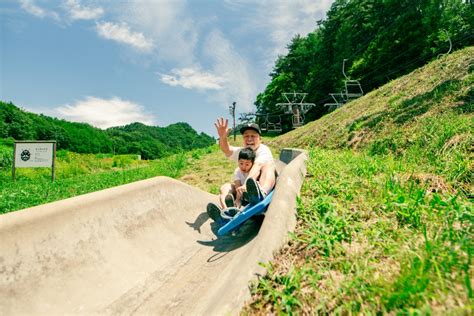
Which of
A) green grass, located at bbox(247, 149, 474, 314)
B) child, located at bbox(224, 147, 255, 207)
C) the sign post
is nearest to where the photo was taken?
green grass, located at bbox(247, 149, 474, 314)

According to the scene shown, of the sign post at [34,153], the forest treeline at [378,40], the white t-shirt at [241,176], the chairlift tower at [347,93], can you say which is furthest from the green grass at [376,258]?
the forest treeline at [378,40]

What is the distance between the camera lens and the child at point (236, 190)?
12.1 feet

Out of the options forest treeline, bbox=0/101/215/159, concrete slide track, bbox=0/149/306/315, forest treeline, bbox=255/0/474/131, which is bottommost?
concrete slide track, bbox=0/149/306/315

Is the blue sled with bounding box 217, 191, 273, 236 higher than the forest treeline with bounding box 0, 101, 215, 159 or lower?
A: lower

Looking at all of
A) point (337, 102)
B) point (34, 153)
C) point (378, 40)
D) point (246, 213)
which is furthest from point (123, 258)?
point (378, 40)

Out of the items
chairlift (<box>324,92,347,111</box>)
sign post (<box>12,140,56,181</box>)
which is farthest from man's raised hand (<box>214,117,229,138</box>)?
chairlift (<box>324,92,347,111</box>)

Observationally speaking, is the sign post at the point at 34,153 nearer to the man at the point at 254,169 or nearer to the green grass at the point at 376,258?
the man at the point at 254,169

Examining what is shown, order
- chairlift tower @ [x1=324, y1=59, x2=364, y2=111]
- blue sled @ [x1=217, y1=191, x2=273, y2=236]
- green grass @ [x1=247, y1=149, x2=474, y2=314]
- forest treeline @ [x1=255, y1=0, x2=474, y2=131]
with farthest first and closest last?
forest treeline @ [x1=255, y1=0, x2=474, y2=131] → chairlift tower @ [x1=324, y1=59, x2=364, y2=111] → blue sled @ [x1=217, y1=191, x2=273, y2=236] → green grass @ [x1=247, y1=149, x2=474, y2=314]

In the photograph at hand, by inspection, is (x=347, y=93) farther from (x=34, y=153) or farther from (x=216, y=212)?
(x=216, y=212)

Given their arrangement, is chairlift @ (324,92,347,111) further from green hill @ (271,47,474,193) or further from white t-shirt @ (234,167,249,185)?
white t-shirt @ (234,167,249,185)

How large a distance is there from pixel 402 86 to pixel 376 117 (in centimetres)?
326

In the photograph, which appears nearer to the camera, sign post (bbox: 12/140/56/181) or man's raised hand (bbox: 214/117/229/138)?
man's raised hand (bbox: 214/117/229/138)

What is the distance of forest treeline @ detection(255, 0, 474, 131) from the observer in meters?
27.6

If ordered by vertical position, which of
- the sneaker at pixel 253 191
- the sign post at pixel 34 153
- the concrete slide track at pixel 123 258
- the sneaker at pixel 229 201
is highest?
the sign post at pixel 34 153
